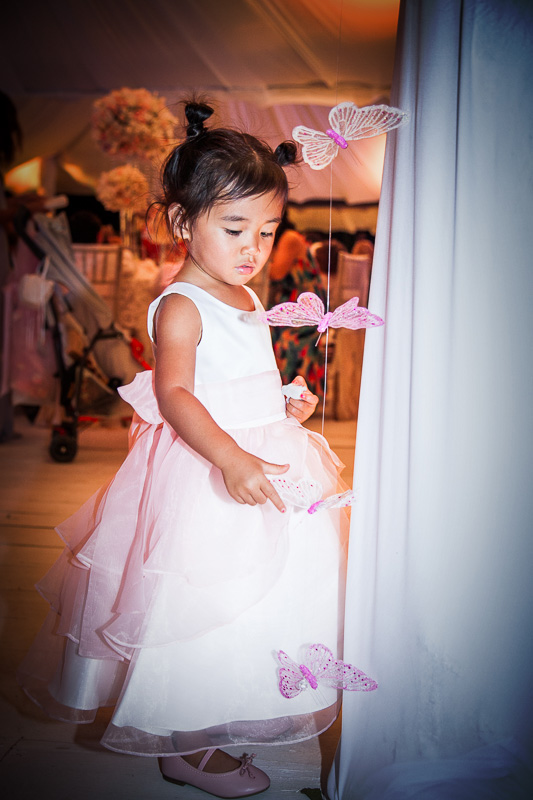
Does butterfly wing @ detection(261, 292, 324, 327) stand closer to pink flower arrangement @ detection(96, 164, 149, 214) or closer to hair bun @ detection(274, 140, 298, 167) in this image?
hair bun @ detection(274, 140, 298, 167)

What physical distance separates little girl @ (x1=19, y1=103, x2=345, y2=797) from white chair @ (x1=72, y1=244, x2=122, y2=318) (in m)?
3.65

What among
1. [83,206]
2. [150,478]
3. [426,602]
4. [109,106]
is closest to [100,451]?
[109,106]

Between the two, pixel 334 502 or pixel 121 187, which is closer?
pixel 334 502

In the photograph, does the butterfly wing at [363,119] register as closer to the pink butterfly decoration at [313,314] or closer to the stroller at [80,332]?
the pink butterfly decoration at [313,314]

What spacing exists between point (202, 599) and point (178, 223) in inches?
24.0

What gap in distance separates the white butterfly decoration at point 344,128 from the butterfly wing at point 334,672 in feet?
2.38

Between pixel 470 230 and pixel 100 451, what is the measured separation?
323cm

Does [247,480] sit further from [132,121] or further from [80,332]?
[132,121]

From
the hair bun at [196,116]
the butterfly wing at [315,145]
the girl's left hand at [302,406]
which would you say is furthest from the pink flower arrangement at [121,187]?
the butterfly wing at [315,145]

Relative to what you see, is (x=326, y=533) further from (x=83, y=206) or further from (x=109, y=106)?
(x=83, y=206)

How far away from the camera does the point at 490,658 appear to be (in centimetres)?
94

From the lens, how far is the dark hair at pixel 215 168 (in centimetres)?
100

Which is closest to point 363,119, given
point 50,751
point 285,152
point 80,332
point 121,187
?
point 285,152

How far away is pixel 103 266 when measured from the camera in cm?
461
